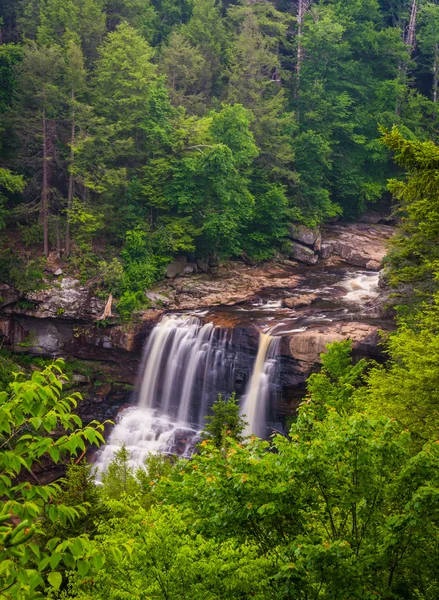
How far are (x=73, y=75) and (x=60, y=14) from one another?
8734 millimetres

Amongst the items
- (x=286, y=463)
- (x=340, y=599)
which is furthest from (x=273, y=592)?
(x=286, y=463)

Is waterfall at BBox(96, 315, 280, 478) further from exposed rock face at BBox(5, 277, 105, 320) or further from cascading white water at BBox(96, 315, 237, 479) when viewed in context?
exposed rock face at BBox(5, 277, 105, 320)

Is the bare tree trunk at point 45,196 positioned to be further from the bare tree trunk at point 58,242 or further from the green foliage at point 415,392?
the green foliage at point 415,392

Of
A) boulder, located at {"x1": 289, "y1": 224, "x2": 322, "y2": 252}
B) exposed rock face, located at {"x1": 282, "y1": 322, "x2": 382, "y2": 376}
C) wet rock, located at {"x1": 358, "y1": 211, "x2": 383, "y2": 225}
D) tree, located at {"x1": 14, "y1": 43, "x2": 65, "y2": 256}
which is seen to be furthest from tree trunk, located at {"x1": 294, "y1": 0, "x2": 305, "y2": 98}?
exposed rock face, located at {"x1": 282, "y1": 322, "x2": 382, "y2": 376}

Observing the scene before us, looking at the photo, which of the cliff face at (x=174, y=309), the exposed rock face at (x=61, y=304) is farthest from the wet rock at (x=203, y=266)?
the exposed rock face at (x=61, y=304)

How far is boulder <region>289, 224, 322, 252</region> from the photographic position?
3650 centimetres

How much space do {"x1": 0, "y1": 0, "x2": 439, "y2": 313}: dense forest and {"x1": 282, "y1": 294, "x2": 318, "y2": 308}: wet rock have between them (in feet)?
19.3

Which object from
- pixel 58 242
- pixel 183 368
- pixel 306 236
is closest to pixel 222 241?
pixel 306 236

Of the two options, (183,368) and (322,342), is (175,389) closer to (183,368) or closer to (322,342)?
(183,368)

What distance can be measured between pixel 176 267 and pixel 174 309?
3.88 meters

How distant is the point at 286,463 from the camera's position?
7.20 meters

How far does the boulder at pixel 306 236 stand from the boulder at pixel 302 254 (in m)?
0.40

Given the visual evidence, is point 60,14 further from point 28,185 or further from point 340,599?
point 340,599

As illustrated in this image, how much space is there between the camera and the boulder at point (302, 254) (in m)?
35.8
